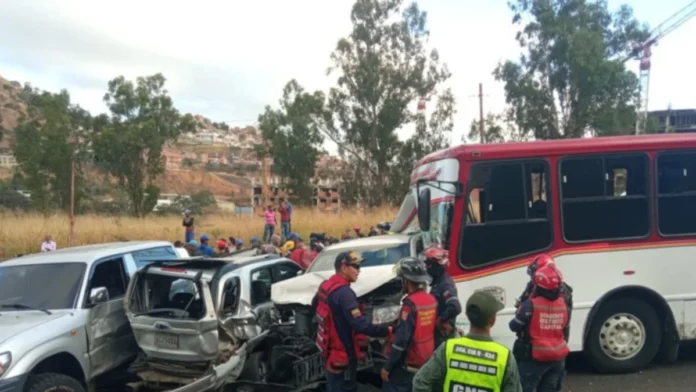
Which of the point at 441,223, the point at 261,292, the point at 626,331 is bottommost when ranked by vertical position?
the point at 626,331

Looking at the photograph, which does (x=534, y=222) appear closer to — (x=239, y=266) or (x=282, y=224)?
(x=239, y=266)

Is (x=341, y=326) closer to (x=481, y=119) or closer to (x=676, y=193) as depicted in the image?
(x=676, y=193)

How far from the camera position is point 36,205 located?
30.1 metres

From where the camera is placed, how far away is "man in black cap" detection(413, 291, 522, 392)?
10.3 ft

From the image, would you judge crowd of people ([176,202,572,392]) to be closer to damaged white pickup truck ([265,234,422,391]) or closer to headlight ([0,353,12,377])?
damaged white pickup truck ([265,234,422,391])

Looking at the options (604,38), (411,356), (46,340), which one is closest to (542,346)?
(411,356)

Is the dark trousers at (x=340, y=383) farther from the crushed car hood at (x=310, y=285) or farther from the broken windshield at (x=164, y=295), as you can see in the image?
the broken windshield at (x=164, y=295)

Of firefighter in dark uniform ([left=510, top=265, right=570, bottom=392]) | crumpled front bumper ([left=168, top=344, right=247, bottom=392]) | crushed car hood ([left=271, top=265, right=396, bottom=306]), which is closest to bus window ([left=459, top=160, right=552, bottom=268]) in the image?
crushed car hood ([left=271, top=265, right=396, bottom=306])

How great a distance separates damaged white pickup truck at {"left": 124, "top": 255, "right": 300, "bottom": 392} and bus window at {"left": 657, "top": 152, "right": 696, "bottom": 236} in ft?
17.1

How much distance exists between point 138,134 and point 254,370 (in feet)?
88.0

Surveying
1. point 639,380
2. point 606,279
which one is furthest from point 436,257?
point 639,380

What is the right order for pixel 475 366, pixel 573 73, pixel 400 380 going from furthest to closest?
pixel 573 73 < pixel 400 380 < pixel 475 366

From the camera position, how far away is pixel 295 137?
36.2 m

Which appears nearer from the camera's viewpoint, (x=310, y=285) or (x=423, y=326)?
(x=423, y=326)
